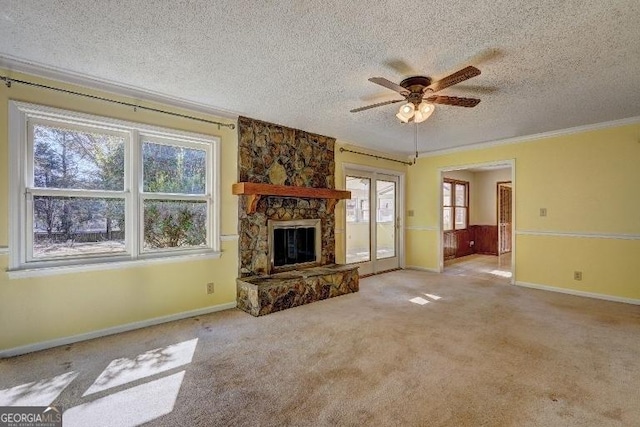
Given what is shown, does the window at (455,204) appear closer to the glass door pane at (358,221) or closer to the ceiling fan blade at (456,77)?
the glass door pane at (358,221)

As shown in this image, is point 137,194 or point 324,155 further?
point 324,155

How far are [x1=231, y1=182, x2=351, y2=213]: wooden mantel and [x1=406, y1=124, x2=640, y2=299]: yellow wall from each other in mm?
3007

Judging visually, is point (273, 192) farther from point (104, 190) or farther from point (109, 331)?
point (109, 331)

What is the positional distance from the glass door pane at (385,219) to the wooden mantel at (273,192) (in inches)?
60.6

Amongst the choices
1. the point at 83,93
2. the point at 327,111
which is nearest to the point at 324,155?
the point at 327,111

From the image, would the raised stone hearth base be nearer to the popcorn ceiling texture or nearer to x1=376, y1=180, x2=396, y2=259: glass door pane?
the popcorn ceiling texture

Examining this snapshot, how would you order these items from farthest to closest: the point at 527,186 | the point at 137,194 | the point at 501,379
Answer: the point at 527,186
the point at 137,194
the point at 501,379

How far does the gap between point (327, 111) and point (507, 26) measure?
2.09 m

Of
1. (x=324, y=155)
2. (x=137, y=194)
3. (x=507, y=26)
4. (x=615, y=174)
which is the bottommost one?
(x=137, y=194)

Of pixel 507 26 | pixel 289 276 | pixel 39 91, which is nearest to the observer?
pixel 507 26

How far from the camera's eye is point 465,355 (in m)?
2.57

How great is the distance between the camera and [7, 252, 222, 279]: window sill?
264 cm

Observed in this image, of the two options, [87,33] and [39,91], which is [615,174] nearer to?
[87,33]

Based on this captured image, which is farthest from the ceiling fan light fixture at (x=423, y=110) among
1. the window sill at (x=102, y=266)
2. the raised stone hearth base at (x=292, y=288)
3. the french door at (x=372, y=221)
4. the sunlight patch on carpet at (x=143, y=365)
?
the sunlight patch on carpet at (x=143, y=365)
